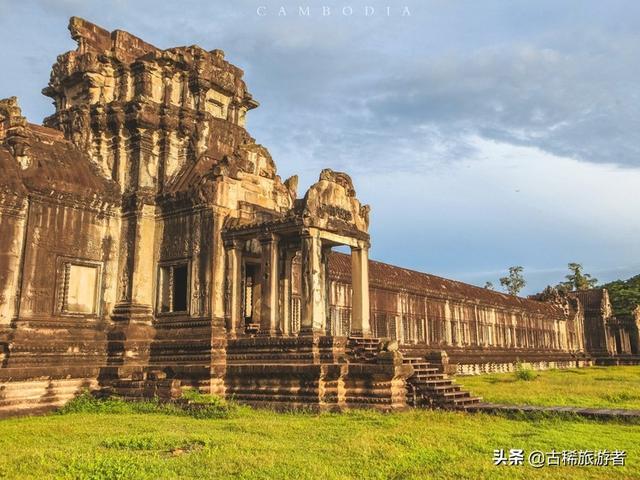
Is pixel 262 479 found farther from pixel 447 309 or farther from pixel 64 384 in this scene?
pixel 447 309

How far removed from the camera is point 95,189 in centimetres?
1714

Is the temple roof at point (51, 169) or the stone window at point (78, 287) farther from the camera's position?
the stone window at point (78, 287)

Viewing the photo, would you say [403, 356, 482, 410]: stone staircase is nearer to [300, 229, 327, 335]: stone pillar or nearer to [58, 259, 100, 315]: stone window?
[300, 229, 327, 335]: stone pillar

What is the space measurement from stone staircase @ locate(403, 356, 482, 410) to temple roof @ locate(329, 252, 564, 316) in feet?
30.1

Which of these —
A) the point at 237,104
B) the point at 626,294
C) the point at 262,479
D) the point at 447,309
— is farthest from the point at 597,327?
the point at 262,479

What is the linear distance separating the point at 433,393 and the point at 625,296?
59274mm

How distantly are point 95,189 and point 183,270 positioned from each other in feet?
11.0

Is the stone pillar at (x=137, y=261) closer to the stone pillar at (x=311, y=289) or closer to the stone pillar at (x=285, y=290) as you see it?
the stone pillar at (x=285, y=290)

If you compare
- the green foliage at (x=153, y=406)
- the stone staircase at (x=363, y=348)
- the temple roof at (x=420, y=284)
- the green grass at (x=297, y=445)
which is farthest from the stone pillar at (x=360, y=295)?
the temple roof at (x=420, y=284)

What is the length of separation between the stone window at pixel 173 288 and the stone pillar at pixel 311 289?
392 centimetres

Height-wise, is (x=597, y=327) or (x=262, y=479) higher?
(x=597, y=327)

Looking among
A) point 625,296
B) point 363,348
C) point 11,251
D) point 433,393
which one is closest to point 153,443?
point 363,348

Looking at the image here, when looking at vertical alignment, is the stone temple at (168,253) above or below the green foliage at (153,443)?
above

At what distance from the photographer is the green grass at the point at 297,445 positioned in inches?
305
